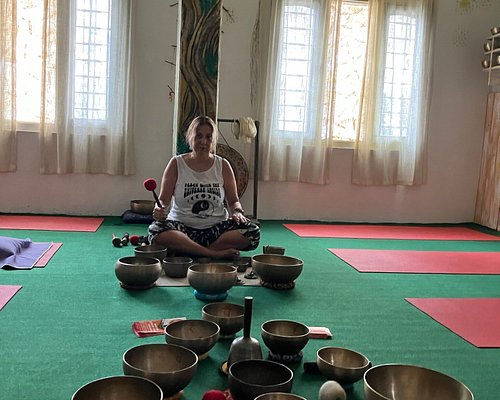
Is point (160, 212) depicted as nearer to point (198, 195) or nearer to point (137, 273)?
point (198, 195)

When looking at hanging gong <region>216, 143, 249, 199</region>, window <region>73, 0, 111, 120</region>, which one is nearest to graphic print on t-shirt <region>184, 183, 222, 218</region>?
hanging gong <region>216, 143, 249, 199</region>

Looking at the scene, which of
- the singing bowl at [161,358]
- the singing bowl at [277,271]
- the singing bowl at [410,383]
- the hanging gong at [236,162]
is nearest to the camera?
the singing bowl at [410,383]

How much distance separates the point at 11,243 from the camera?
3.34 meters

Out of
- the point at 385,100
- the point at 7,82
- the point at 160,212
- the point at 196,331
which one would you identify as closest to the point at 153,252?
the point at 160,212

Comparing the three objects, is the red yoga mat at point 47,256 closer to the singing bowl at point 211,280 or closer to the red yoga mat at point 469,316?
the singing bowl at point 211,280

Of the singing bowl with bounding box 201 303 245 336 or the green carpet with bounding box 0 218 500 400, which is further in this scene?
the singing bowl with bounding box 201 303 245 336

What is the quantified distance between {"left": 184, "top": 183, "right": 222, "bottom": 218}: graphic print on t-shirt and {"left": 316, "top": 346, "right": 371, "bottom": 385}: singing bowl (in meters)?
1.70

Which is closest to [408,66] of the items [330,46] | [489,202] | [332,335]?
[330,46]

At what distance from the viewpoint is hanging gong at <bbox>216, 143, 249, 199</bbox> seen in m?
5.11

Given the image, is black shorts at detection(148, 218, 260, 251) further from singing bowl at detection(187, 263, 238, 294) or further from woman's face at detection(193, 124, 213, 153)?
singing bowl at detection(187, 263, 238, 294)

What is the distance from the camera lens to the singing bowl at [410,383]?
1.56 m

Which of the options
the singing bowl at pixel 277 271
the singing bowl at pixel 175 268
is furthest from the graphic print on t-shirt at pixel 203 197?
the singing bowl at pixel 277 271

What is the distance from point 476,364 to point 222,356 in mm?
920

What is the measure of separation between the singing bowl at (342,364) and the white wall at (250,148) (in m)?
3.59
